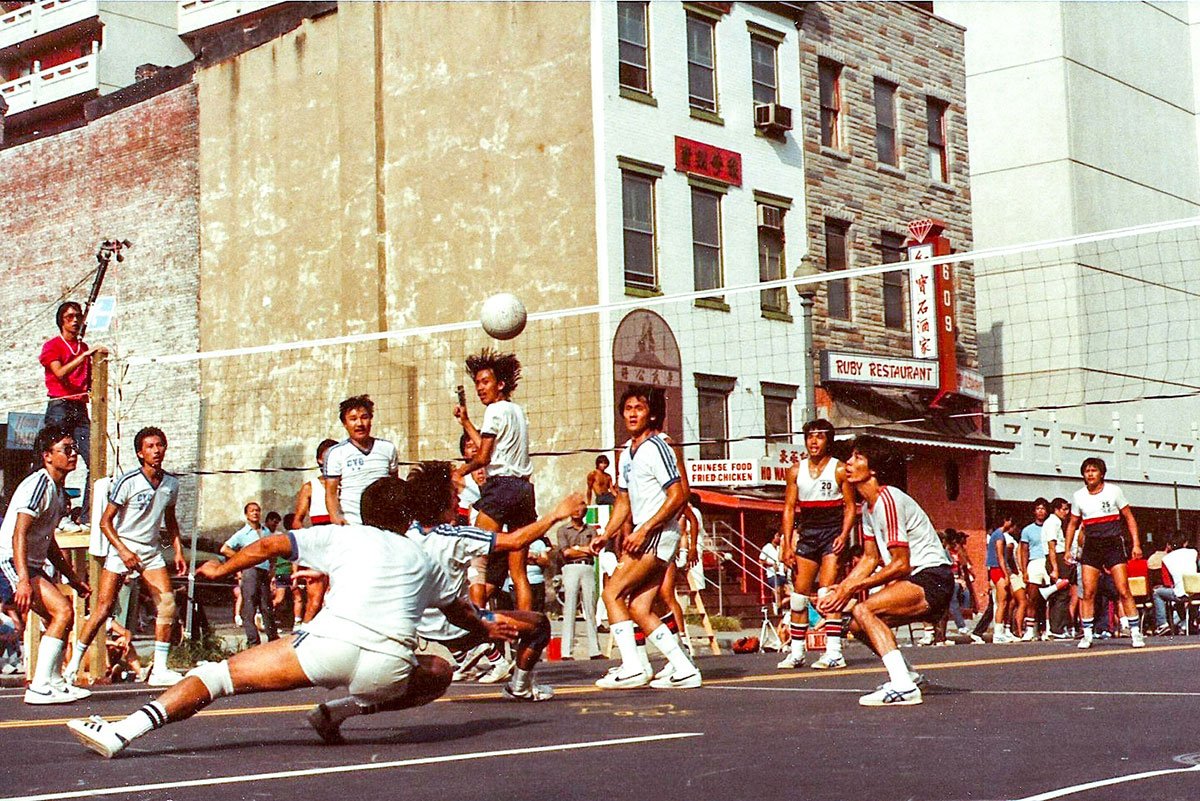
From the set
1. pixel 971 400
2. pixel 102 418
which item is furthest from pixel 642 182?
pixel 102 418

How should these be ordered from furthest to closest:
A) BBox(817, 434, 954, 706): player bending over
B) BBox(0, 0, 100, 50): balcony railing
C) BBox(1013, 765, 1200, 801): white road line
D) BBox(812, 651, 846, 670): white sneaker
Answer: BBox(0, 0, 100, 50): balcony railing
BBox(812, 651, 846, 670): white sneaker
BBox(817, 434, 954, 706): player bending over
BBox(1013, 765, 1200, 801): white road line

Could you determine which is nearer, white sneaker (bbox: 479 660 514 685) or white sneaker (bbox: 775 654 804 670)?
white sneaker (bbox: 479 660 514 685)

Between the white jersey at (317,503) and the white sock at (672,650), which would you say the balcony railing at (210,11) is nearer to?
the white jersey at (317,503)

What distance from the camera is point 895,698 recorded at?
31.8 ft

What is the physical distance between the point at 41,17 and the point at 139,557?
128 ft

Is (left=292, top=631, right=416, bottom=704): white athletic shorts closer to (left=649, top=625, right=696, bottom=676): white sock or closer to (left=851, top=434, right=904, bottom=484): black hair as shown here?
(left=649, top=625, right=696, bottom=676): white sock

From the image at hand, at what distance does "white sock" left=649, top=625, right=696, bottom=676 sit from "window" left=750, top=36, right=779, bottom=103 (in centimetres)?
2372

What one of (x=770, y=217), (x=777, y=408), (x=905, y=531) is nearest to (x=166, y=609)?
(x=905, y=531)

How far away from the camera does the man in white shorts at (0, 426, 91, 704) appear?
1112cm

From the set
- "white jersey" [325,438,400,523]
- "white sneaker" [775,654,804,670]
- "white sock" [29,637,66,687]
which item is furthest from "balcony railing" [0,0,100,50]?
"white sock" [29,637,66,687]

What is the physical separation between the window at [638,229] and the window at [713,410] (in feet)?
6.59

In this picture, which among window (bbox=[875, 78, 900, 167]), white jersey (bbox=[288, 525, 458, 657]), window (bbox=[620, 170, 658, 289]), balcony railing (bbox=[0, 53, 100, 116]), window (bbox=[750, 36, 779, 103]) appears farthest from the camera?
balcony railing (bbox=[0, 53, 100, 116])

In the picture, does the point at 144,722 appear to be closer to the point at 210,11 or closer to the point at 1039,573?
the point at 1039,573

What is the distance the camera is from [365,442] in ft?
40.4
